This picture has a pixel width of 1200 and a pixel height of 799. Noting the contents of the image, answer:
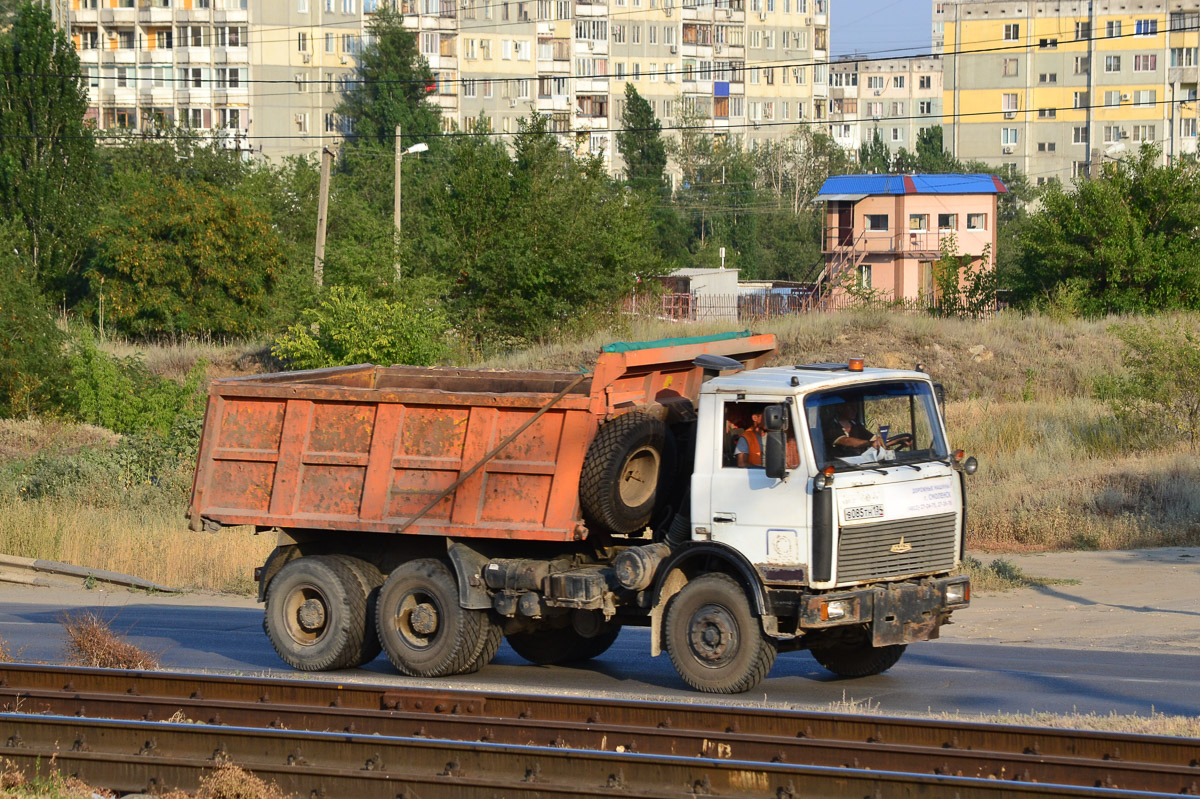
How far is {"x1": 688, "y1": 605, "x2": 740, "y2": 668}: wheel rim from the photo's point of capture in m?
9.88

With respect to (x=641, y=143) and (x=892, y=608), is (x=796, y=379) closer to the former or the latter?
(x=892, y=608)

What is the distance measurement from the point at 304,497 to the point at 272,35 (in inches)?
3384

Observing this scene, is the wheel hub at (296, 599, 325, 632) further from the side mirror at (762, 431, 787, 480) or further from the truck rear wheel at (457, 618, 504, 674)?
the side mirror at (762, 431, 787, 480)

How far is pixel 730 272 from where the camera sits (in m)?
64.0

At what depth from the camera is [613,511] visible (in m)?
10.2

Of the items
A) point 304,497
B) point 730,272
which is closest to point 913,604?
point 304,497

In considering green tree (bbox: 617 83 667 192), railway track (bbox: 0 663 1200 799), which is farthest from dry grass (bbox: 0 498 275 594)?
green tree (bbox: 617 83 667 192)

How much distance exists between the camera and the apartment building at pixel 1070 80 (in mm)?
108938

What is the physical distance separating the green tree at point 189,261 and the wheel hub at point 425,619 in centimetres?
3714

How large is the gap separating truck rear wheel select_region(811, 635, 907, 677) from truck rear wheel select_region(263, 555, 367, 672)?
12.7ft

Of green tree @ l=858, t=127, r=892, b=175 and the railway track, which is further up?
green tree @ l=858, t=127, r=892, b=175

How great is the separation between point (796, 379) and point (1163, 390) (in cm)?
1576

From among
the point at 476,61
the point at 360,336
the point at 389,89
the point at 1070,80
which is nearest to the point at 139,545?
the point at 360,336

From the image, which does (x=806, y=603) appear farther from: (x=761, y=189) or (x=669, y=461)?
(x=761, y=189)
